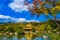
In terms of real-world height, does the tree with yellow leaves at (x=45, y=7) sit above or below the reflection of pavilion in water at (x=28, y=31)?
above

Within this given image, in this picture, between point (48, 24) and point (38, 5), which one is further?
point (48, 24)

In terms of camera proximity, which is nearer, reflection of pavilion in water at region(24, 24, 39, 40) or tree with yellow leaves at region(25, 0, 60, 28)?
tree with yellow leaves at region(25, 0, 60, 28)

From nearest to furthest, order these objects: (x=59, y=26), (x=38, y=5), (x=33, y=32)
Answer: (x=38, y=5)
(x=59, y=26)
(x=33, y=32)

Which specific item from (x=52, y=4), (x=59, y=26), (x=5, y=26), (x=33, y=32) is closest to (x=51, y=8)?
(x=52, y=4)

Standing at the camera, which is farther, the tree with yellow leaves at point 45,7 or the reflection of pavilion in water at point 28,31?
the reflection of pavilion in water at point 28,31

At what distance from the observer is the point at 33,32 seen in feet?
19.2

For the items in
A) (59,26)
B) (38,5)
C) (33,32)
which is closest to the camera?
(38,5)

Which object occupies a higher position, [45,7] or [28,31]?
[45,7]

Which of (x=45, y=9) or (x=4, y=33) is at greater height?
(x=45, y=9)

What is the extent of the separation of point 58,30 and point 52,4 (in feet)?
2.42

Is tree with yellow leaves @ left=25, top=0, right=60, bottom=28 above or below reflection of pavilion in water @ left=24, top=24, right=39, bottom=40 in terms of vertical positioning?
above

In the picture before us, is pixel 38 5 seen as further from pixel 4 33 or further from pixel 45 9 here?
pixel 4 33

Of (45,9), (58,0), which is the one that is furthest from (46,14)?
(58,0)

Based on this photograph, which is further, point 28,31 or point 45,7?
point 28,31
